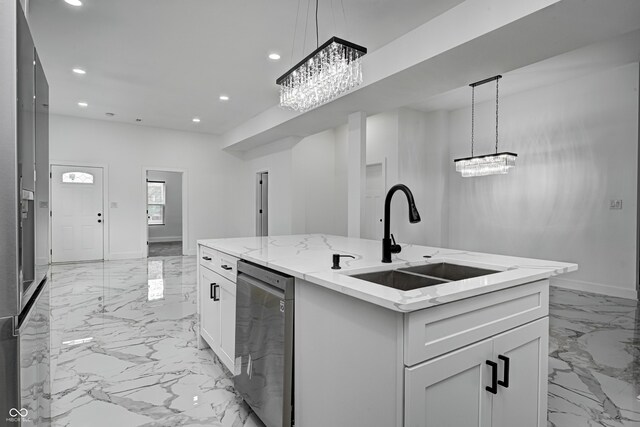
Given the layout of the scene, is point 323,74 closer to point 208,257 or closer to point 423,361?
point 208,257

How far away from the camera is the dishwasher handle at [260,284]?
1.60 meters

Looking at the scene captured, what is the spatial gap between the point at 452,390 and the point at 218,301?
1663 millimetres

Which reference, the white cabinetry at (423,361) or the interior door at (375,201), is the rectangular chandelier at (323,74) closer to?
the white cabinetry at (423,361)

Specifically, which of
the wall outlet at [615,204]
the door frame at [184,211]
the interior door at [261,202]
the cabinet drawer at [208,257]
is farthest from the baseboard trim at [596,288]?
the door frame at [184,211]

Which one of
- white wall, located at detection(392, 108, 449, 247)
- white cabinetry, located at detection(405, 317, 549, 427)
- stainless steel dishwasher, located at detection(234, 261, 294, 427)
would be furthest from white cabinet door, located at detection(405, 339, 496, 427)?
white wall, located at detection(392, 108, 449, 247)

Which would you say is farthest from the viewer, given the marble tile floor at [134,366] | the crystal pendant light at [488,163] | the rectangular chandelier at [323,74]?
the crystal pendant light at [488,163]

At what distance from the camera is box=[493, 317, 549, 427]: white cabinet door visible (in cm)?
129

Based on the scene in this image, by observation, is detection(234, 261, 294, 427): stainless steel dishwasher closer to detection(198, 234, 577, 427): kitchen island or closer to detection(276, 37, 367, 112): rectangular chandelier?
detection(198, 234, 577, 427): kitchen island

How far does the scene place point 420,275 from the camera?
1.61 metres

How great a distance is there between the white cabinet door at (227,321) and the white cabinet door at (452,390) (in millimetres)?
1323

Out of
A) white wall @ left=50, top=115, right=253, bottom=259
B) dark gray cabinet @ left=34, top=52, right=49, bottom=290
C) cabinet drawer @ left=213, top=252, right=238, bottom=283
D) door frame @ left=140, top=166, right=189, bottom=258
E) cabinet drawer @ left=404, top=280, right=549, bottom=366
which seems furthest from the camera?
door frame @ left=140, top=166, right=189, bottom=258

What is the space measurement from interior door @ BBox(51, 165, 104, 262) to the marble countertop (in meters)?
6.01

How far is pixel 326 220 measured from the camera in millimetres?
7395

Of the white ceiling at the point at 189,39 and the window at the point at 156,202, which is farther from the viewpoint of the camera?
the window at the point at 156,202
